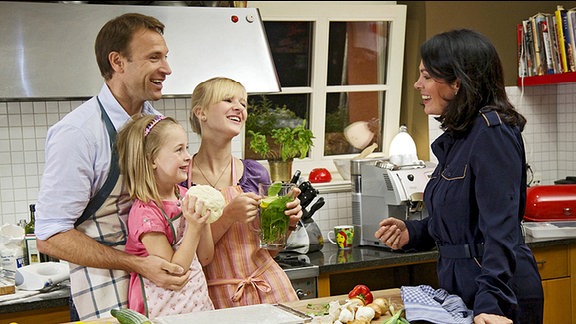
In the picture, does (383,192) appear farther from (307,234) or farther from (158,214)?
(158,214)

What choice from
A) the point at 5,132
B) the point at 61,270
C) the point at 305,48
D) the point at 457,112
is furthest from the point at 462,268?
the point at 305,48

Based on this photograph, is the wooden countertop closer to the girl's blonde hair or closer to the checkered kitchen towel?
the checkered kitchen towel

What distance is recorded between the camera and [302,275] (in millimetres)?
3740

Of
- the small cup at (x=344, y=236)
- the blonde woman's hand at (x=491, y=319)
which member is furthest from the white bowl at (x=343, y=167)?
the blonde woman's hand at (x=491, y=319)

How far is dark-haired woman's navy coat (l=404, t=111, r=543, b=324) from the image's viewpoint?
2264 mm

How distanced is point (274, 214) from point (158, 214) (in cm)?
35

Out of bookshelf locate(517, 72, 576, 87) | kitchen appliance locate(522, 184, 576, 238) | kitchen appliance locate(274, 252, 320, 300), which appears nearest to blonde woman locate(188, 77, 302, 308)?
kitchen appliance locate(274, 252, 320, 300)

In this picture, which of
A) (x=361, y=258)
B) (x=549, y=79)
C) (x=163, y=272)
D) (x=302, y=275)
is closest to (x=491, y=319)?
(x=163, y=272)

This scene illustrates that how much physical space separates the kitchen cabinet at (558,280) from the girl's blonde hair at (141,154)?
235cm

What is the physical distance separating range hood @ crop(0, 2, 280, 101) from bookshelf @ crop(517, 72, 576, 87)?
1.78 meters

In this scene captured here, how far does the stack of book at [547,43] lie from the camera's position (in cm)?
461

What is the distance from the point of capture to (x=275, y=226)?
2.60 meters

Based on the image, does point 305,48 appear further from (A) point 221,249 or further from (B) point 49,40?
(A) point 221,249

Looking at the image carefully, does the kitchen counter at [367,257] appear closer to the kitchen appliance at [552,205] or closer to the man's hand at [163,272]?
the kitchen appliance at [552,205]
